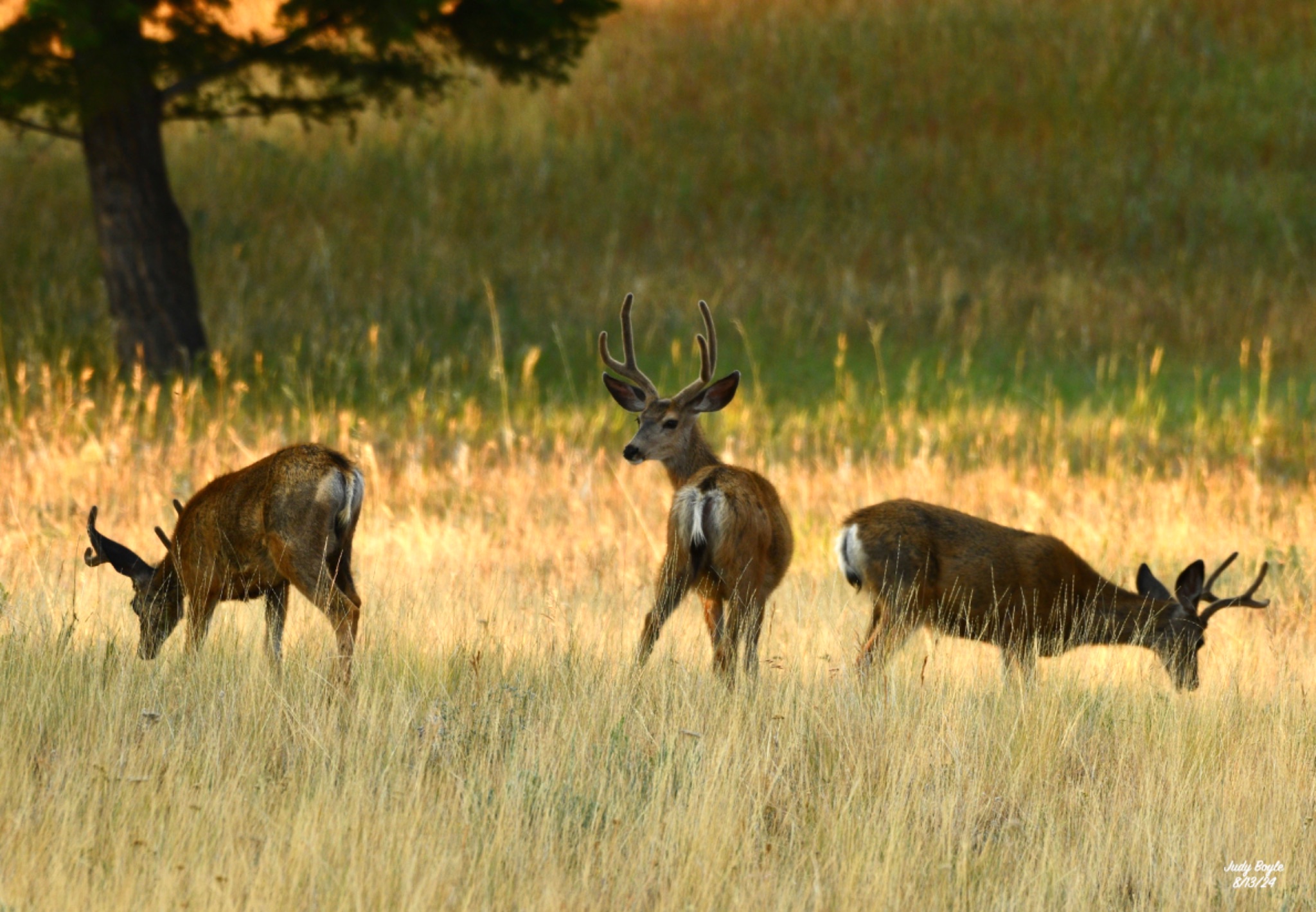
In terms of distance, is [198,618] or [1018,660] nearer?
[198,618]

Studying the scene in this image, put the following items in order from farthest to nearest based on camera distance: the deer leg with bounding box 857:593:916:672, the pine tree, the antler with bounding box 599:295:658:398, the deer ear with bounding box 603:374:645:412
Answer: the pine tree < the deer ear with bounding box 603:374:645:412 < the antler with bounding box 599:295:658:398 < the deer leg with bounding box 857:593:916:672

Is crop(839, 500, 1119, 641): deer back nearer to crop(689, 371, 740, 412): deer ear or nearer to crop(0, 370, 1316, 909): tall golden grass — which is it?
crop(0, 370, 1316, 909): tall golden grass

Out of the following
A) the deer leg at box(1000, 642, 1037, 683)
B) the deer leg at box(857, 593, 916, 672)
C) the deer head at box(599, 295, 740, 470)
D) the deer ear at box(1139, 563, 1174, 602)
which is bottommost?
the deer leg at box(1000, 642, 1037, 683)

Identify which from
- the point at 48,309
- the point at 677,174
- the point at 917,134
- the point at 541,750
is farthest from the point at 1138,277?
the point at 541,750

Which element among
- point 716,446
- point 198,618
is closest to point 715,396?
point 198,618

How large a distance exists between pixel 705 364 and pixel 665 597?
1843 millimetres

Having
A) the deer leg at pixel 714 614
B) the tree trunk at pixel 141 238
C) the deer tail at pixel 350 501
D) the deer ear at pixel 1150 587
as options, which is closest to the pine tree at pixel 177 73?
the tree trunk at pixel 141 238

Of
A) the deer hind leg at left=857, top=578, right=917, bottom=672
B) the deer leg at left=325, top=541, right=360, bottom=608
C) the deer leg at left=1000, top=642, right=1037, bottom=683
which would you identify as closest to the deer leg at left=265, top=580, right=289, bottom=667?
the deer leg at left=325, top=541, right=360, bottom=608

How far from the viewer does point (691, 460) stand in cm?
766

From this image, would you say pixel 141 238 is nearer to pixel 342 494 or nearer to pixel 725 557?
pixel 342 494

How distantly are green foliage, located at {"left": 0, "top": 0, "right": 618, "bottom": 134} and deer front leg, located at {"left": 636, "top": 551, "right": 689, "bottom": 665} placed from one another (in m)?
7.39

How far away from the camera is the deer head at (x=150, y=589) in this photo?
6309 millimetres

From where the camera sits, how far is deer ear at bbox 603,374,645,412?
26.0ft

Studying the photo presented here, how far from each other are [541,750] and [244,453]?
6657 mm
